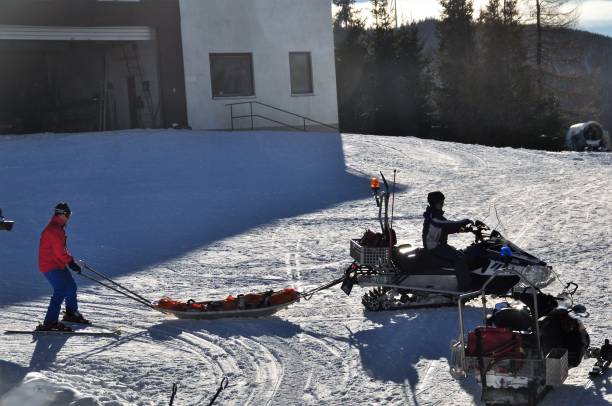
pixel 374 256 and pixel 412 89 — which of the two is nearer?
pixel 374 256

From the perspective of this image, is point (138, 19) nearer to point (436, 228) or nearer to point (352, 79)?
point (436, 228)

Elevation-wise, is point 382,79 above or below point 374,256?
above

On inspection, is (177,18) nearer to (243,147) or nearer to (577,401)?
(243,147)

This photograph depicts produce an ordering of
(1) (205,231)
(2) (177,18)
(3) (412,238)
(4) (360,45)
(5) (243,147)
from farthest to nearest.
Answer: (4) (360,45)
(2) (177,18)
(5) (243,147)
(1) (205,231)
(3) (412,238)

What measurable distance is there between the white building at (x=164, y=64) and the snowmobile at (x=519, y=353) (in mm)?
21842

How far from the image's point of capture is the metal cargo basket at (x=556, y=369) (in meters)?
7.02

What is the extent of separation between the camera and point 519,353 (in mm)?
6961

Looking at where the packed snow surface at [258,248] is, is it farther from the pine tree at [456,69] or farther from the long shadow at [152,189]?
the pine tree at [456,69]

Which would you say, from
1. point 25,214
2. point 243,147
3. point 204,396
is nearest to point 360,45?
point 243,147

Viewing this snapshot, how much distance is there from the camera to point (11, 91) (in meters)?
32.2

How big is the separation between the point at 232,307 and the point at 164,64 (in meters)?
18.9

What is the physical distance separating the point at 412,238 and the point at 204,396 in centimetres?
817

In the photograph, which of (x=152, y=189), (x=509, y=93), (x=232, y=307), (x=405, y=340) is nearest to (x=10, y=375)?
(x=232, y=307)

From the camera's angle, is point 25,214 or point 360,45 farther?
point 360,45
